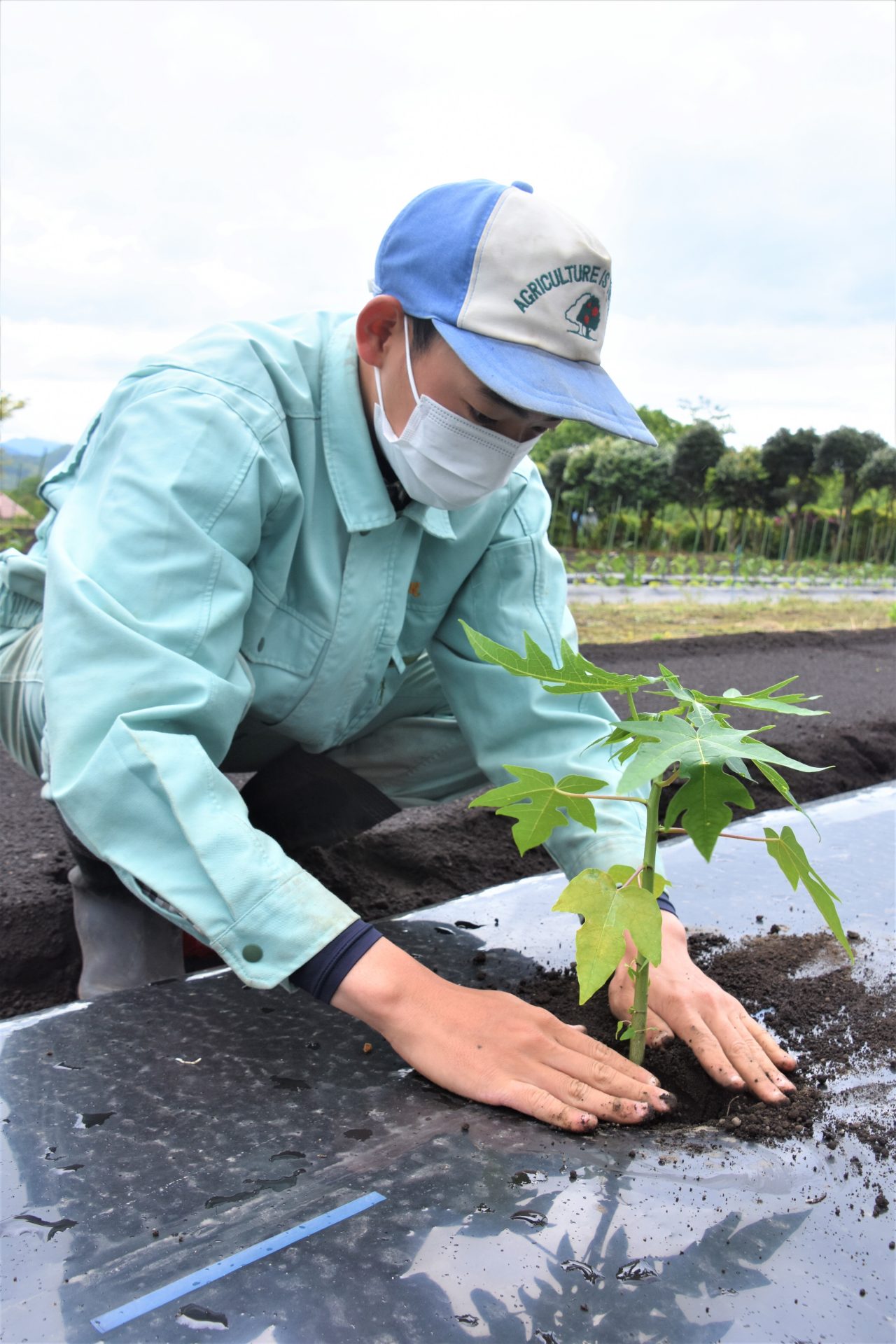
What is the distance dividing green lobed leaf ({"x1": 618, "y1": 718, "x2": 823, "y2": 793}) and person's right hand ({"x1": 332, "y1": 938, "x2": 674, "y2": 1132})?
0.39m

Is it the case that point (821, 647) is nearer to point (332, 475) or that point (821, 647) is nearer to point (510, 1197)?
point (332, 475)

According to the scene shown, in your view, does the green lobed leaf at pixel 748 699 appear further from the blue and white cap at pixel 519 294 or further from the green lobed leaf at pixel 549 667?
the blue and white cap at pixel 519 294

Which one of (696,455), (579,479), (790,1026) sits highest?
(696,455)

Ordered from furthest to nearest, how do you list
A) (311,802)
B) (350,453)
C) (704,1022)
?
(311,802), (350,453), (704,1022)

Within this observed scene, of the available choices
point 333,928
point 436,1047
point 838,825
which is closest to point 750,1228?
point 436,1047

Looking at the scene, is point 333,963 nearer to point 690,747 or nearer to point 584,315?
point 690,747

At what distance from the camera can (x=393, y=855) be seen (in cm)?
242

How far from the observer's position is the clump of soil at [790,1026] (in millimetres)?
1151

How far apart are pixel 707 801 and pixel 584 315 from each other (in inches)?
29.1

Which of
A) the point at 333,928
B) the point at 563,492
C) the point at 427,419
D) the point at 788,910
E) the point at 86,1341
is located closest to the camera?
the point at 86,1341

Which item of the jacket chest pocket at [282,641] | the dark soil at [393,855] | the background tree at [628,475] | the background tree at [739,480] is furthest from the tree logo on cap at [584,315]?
the background tree at [739,480]

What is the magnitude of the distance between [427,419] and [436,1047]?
2.92ft

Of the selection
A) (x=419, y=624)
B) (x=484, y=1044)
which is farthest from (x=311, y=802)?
(x=484, y=1044)

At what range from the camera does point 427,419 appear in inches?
58.3
